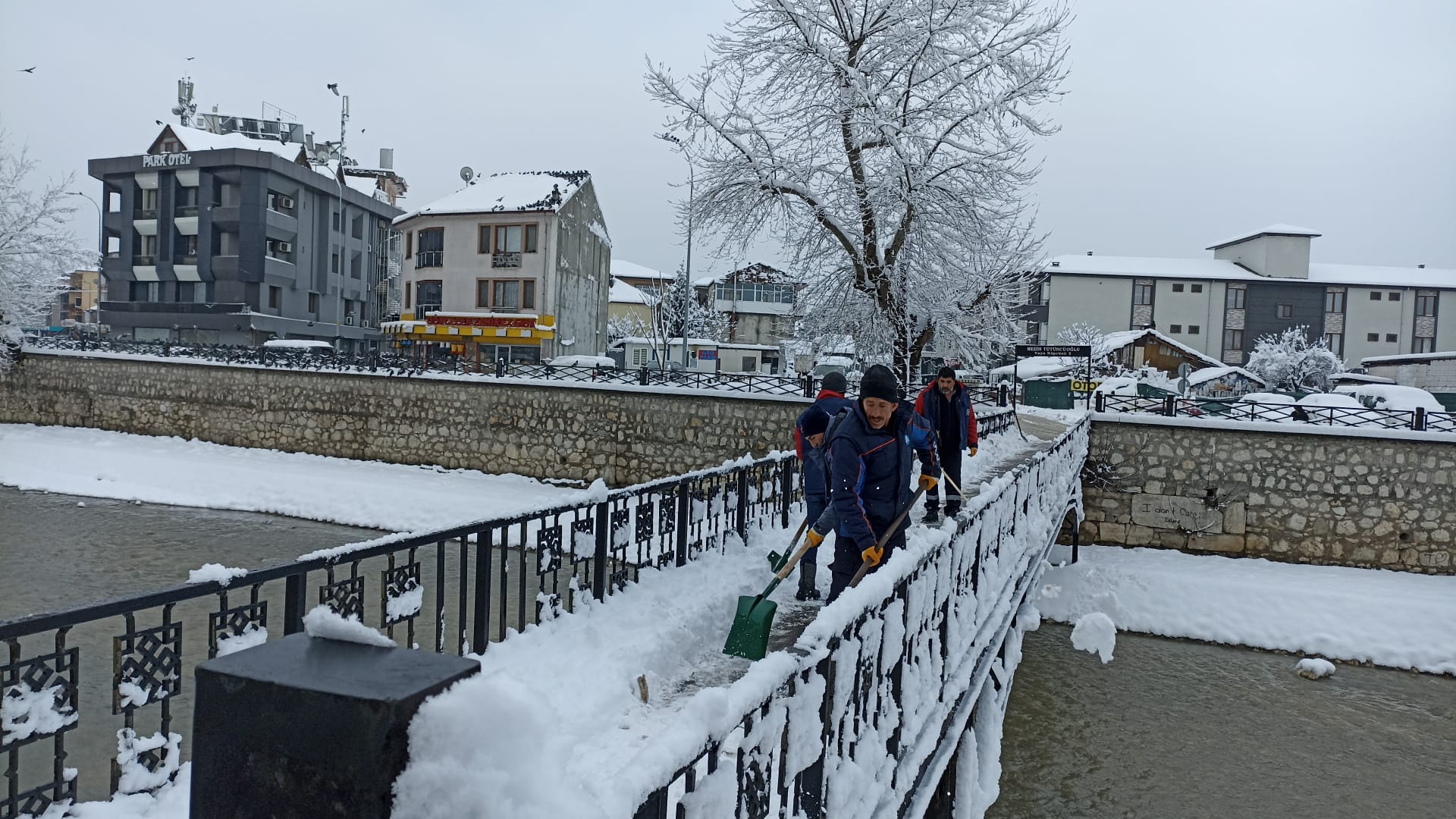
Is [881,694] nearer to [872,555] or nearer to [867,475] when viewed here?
[872,555]

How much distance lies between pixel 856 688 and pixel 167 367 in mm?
31491

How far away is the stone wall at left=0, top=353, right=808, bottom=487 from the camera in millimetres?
22094

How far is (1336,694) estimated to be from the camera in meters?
13.0

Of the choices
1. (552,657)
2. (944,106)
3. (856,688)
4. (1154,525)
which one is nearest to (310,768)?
(856,688)

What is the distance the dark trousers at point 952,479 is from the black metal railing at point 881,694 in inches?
66.5

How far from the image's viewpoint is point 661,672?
21.5 ft

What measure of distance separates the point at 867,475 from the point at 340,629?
176 inches

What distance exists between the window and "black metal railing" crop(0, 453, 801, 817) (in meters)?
27.5

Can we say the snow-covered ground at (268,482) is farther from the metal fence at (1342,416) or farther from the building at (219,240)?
the building at (219,240)

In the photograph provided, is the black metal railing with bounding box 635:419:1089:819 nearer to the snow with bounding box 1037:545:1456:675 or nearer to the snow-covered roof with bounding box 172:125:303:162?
the snow with bounding box 1037:545:1456:675

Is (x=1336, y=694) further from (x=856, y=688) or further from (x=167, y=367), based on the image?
(x=167, y=367)

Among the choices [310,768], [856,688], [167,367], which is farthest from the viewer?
[167,367]

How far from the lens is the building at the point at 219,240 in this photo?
42.7 metres

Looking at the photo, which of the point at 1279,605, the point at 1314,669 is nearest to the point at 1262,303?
the point at 1279,605
